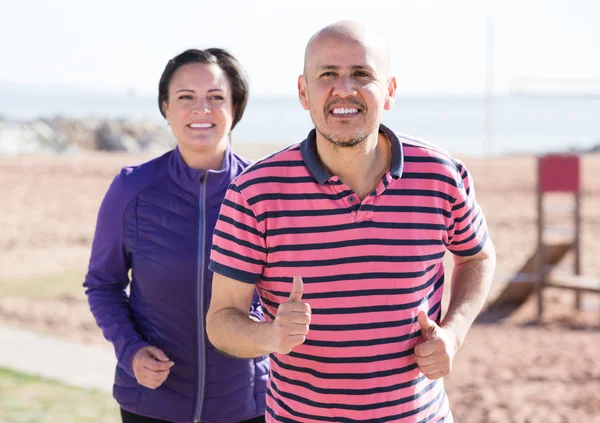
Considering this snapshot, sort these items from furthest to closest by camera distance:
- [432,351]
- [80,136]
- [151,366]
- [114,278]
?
[80,136] → [114,278] → [151,366] → [432,351]

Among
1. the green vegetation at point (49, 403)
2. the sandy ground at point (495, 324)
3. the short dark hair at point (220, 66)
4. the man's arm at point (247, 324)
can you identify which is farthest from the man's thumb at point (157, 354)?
the sandy ground at point (495, 324)

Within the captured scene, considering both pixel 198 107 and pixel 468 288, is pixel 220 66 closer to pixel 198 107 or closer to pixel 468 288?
pixel 198 107

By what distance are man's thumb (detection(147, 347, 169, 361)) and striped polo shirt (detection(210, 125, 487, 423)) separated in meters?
0.59

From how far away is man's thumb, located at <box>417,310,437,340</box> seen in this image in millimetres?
2133

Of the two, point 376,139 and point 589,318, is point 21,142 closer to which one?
point 589,318

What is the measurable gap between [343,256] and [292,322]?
0.25m

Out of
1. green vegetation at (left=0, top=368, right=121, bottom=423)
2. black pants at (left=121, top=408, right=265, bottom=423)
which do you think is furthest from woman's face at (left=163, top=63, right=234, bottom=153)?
green vegetation at (left=0, top=368, right=121, bottom=423)

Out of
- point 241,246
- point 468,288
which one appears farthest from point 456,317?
point 241,246

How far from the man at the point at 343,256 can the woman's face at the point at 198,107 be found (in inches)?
27.7

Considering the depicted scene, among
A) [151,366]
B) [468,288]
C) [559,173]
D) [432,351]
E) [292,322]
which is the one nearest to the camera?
[292,322]

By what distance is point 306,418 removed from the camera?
220 cm

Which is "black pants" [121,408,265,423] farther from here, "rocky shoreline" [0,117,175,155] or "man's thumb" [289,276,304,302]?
"rocky shoreline" [0,117,175,155]

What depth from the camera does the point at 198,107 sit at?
288 centimetres

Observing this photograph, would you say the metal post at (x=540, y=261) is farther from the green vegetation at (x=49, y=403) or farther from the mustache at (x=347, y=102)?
the mustache at (x=347, y=102)
